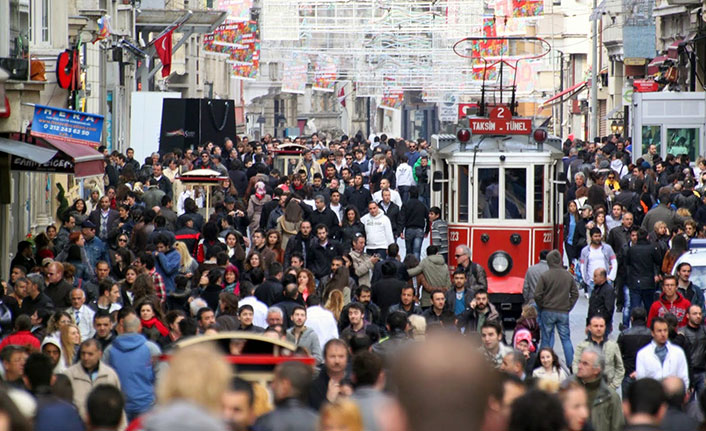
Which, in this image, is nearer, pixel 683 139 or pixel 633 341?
pixel 633 341

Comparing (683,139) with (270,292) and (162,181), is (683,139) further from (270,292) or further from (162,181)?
(270,292)

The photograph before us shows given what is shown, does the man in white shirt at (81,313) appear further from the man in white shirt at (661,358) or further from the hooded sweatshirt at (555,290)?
the hooded sweatshirt at (555,290)

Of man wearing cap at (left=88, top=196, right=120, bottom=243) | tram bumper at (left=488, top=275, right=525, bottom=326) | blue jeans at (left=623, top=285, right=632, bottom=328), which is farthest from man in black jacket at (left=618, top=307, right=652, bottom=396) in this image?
man wearing cap at (left=88, top=196, right=120, bottom=243)

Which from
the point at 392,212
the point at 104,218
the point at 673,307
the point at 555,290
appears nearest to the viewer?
the point at 673,307

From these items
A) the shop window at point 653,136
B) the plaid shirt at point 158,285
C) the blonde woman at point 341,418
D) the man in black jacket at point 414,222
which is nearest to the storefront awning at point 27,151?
the plaid shirt at point 158,285

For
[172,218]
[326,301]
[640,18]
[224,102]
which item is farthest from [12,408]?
[640,18]

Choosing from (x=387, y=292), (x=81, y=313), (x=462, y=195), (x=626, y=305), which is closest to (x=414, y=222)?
(x=462, y=195)

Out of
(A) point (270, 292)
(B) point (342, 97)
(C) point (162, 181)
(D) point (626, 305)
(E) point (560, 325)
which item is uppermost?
(B) point (342, 97)

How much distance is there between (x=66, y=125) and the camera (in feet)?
54.9

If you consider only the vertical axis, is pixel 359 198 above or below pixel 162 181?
below

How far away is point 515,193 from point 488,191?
341 millimetres

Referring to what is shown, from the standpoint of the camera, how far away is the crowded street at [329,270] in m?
6.61

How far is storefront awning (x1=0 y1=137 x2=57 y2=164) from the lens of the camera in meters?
15.3

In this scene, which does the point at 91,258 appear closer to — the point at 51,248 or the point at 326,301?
the point at 51,248
